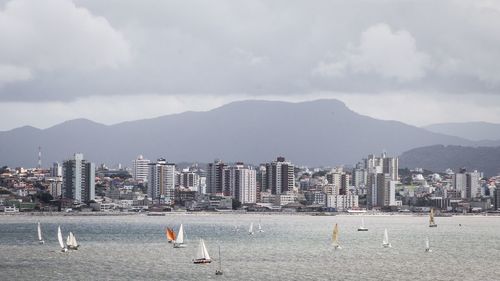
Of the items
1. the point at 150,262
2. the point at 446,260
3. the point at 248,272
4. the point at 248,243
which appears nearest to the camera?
the point at 248,272

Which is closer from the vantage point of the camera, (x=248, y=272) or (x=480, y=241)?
(x=248, y=272)

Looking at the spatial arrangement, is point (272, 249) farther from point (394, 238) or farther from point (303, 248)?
point (394, 238)

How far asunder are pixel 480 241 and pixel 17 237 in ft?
226

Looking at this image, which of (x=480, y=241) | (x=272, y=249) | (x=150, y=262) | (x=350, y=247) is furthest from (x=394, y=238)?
(x=150, y=262)

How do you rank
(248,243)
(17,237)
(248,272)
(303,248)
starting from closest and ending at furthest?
(248,272)
(303,248)
(248,243)
(17,237)

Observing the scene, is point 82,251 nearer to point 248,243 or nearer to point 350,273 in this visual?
point 248,243

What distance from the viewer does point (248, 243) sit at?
14262cm

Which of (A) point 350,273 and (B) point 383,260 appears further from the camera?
(B) point 383,260

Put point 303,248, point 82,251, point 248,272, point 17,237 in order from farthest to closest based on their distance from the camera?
point 17,237 → point 303,248 → point 82,251 → point 248,272

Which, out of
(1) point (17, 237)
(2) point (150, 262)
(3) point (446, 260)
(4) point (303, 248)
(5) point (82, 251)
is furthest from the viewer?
(1) point (17, 237)

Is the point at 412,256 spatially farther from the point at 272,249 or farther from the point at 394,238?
the point at 394,238

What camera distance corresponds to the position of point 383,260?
363 feet

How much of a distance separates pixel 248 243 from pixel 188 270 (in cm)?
4785

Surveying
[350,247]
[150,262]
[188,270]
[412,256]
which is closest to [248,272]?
[188,270]
